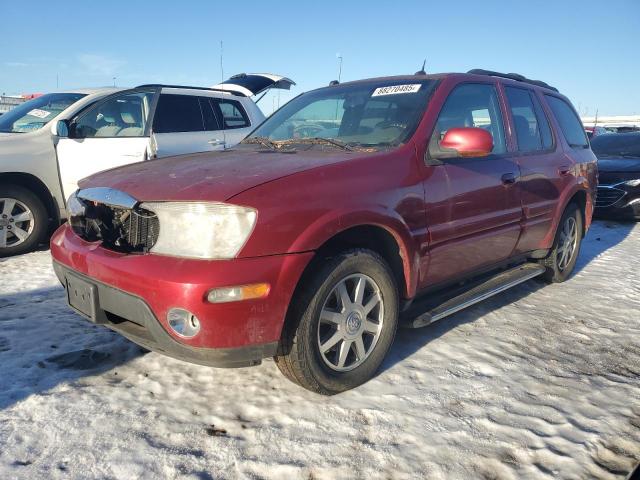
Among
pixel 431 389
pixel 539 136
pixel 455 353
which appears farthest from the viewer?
pixel 539 136

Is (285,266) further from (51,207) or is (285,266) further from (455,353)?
(51,207)

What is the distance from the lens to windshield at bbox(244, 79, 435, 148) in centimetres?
309

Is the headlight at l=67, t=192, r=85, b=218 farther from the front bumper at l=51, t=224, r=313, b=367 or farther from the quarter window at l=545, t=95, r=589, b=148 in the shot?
the quarter window at l=545, t=95, r=589, b=148

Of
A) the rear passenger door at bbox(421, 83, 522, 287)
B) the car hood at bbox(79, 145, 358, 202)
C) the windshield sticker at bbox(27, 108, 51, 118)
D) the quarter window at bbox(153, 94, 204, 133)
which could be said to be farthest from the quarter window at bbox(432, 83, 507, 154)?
the windshield sticker at bbox(27, 108, 51, 118)

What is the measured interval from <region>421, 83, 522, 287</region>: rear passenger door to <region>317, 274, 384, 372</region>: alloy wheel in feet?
1.52

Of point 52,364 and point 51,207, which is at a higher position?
point 51,207

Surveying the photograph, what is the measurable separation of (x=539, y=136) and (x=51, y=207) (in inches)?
195

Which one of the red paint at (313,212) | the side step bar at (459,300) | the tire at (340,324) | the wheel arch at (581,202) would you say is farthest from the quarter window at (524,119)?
the tire at (340,324)

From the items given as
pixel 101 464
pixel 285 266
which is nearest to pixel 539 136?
pixel 285 266

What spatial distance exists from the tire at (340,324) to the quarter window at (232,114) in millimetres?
4260

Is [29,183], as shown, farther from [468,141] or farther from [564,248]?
[564,248]

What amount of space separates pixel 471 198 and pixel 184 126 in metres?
3.87

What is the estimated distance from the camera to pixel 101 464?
80.8 inches

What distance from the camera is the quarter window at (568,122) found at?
15.0 ft
